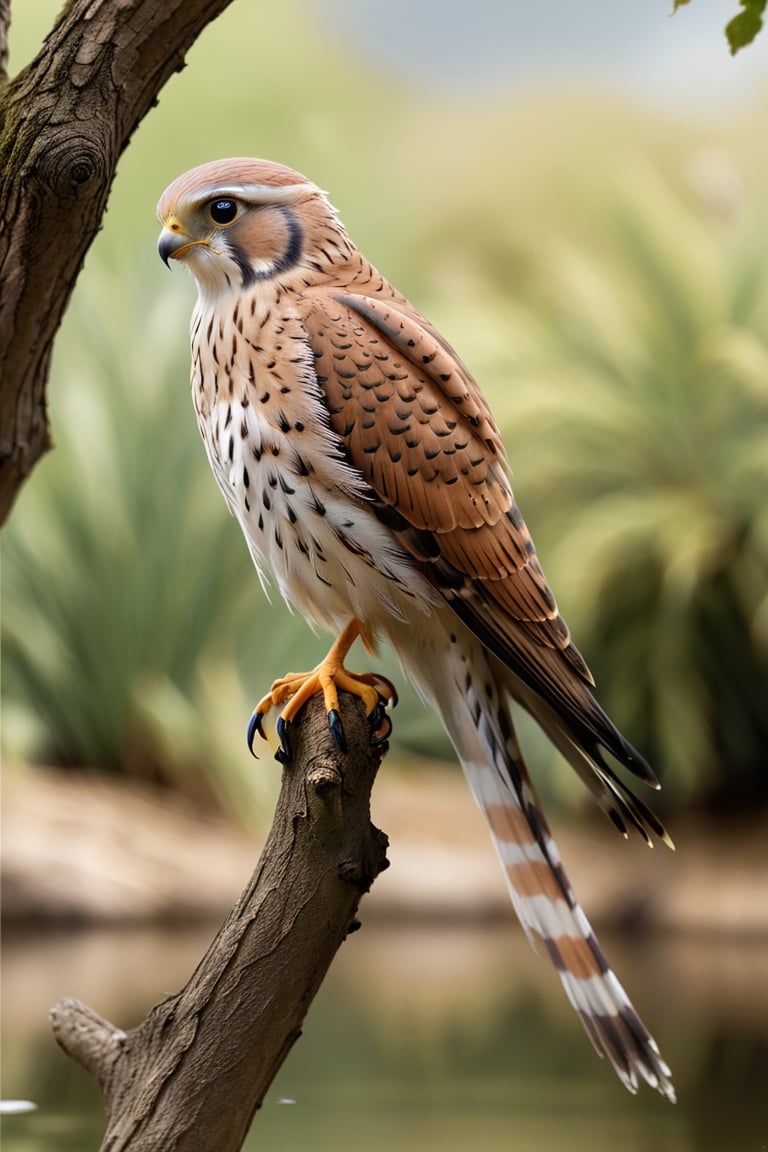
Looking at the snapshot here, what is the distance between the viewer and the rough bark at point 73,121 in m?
1.70

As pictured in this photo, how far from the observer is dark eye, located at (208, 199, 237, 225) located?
1618 millimetres

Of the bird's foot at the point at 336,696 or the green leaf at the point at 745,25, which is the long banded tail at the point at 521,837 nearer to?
the bird's foot at the point at 336,696


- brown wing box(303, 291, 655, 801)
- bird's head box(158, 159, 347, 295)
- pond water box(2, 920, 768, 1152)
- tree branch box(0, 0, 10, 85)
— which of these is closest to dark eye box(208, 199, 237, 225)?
bird's head box(158, 159, 347, 295)

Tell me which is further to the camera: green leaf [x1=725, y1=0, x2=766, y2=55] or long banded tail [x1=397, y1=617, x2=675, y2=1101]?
long banded tail [x1=397, y1=617, x2=675, y2=1101]

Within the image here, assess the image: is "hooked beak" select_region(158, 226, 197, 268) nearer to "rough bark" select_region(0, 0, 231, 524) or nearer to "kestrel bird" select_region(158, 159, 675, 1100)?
"kestrel bird" select_region(158, 159, 675, 1100)

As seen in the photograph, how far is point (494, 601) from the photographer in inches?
66.2

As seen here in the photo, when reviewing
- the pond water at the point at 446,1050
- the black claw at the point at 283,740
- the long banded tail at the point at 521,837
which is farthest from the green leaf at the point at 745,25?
the pond water at the point at 446,1050

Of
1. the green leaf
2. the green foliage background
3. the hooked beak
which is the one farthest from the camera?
the green foliage background

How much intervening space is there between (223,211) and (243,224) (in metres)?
0.03

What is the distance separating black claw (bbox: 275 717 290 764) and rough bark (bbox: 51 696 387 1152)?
0.4 inches

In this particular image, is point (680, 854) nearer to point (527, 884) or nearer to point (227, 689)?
point (227, 689)

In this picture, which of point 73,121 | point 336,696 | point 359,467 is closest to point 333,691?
point 336,696

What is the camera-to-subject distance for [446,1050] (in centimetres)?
310

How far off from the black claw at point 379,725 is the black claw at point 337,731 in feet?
0.12
